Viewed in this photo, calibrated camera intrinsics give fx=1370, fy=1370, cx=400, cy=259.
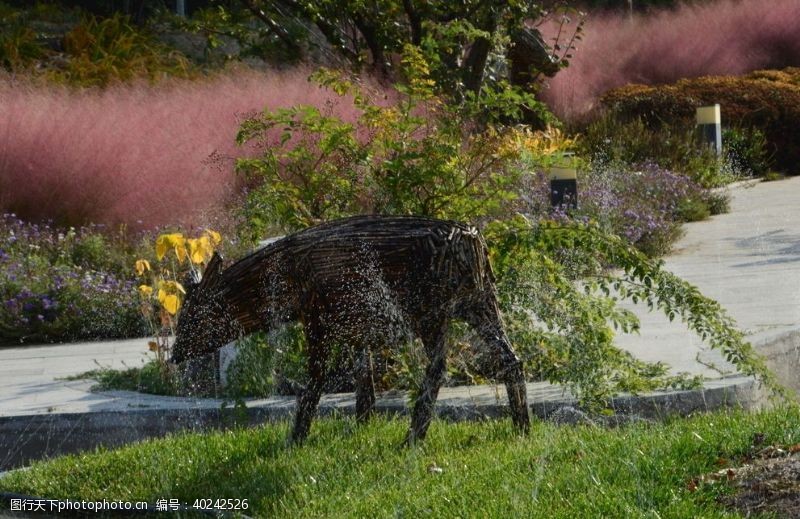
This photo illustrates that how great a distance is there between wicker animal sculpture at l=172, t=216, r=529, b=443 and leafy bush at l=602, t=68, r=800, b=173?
14.2 metres

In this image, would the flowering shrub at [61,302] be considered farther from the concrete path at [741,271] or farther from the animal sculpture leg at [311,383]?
the animal sculpture leg at [311,383]

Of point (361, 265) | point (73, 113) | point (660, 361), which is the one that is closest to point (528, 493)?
point (361, 265)

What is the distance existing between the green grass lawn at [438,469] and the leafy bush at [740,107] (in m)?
14.0

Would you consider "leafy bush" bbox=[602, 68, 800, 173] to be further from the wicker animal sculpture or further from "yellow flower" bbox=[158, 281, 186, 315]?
the wicker animal sculpture

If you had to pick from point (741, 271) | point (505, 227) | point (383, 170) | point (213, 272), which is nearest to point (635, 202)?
point (741, 271)

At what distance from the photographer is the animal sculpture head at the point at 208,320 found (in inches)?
221

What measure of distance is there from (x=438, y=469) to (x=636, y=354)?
2772mm

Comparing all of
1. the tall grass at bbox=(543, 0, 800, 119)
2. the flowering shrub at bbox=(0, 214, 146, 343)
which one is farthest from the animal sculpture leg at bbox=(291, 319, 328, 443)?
the tall grass at bbox=(543, 0, 800, 119)

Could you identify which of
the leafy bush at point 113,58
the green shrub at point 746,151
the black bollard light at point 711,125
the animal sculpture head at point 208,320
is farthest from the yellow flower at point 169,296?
the green shrub at point 746,151

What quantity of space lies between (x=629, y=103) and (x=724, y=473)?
15756 mm

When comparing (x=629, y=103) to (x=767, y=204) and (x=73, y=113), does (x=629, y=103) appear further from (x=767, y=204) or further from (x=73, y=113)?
(x=73, y=113)

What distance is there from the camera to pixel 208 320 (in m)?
5.62

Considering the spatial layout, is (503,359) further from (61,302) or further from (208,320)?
(61,302)

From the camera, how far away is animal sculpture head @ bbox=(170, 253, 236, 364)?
5605mm
